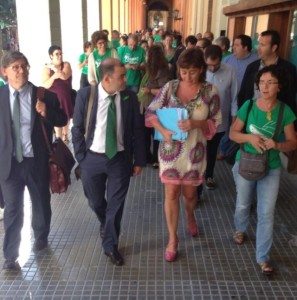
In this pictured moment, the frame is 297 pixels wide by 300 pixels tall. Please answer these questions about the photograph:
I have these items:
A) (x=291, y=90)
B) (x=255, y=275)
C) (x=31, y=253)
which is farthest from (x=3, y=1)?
(x=255, y=275)

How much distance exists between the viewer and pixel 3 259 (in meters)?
3.19

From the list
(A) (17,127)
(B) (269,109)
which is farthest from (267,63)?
(A) (17,127)

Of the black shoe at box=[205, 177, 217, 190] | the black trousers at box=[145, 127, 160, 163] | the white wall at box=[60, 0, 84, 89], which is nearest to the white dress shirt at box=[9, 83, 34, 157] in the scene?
the black shoe at box=[205, 177, 217, 190]

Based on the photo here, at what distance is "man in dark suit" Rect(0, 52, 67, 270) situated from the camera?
9.10ft

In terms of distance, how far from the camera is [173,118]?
288cm

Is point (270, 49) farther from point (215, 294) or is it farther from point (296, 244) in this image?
point (215, 294)

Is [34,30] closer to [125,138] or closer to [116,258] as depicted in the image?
[125,138]

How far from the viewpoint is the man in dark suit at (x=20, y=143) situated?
2.77 meters

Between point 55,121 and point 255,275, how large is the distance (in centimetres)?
205

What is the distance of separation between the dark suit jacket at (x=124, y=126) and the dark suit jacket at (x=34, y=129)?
215 mm

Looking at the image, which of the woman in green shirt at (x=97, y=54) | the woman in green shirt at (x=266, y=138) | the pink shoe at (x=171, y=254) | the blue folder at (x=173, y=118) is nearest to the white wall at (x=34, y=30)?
the woman in green shirt at (x=97, y=54)

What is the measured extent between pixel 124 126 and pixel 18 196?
102 cm

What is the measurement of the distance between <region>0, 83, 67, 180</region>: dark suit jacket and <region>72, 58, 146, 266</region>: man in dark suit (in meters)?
0.22

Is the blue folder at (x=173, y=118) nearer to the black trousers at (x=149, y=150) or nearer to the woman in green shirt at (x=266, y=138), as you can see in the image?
the woman in green shirt at (x=266, y=138)
